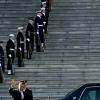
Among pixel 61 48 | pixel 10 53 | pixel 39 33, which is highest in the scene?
pixel 39 33

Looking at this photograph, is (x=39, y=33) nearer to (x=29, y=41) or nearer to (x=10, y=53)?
(x=29, y=41)

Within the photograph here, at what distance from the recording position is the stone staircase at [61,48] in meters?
25.2

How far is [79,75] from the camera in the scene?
25.5 m

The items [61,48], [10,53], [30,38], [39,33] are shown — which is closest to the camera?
[10,53]

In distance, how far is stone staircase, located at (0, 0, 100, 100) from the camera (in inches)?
994

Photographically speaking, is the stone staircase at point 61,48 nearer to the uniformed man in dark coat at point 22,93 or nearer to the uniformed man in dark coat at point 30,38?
the uniformed man in dark coat at point 30,38

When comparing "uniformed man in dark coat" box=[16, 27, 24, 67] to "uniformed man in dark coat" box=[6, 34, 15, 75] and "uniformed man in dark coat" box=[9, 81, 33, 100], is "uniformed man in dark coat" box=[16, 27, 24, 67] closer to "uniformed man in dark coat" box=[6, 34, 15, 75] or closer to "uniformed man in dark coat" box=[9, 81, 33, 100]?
"uniformed man in dark coat" box=[6, 34, 15, 75]

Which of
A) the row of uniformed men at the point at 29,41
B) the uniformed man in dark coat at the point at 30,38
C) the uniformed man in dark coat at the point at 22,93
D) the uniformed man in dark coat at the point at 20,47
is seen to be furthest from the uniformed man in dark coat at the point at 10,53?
the uniformed man in dark coat at the point at 22,93

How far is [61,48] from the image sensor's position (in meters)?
27.5

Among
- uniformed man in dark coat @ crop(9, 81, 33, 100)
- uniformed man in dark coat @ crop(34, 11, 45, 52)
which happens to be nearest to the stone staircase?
uniformed man in dark coat @ crop(34, 11, 45, 52)

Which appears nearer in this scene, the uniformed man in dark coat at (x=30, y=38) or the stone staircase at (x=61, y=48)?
the stone staircase at (x=61, y=48)

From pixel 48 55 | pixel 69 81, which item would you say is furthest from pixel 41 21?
pixel 69 81

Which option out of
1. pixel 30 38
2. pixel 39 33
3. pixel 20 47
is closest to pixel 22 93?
pixel 20 47

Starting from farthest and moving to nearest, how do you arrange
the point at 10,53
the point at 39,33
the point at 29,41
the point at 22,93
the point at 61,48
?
the point at 61,48
the point at 39,33
the point at 29,41
the point at 10,53
the point at 22,93
